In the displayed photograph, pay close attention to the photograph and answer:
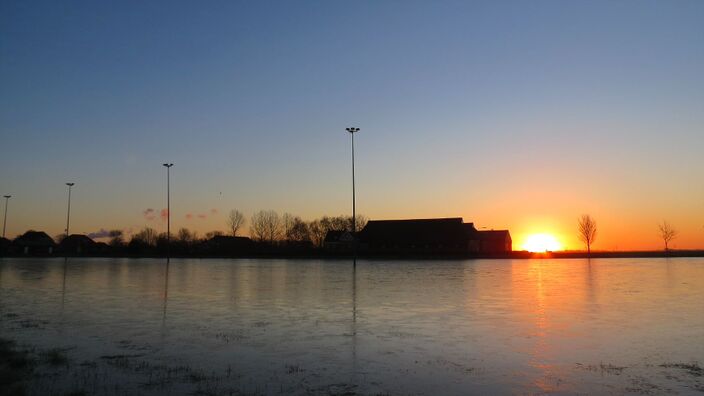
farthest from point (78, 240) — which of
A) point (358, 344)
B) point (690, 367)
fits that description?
point (690, 367)

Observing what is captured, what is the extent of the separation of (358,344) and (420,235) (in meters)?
114

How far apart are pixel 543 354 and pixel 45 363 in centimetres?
989

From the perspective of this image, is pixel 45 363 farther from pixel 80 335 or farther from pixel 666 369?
pixel 666 369

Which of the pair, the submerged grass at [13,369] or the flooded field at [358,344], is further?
the flooded field at [358,344]

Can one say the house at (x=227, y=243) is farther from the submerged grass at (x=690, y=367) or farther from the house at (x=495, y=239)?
the submerged grass at (x=690, y=367)

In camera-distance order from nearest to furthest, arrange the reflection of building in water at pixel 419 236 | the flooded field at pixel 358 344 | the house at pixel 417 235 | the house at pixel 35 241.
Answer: the flooded field at pixel 358 344 < the house at pixel 417 235 < the reflection of building in water at pixel 419 236 < the house at pixel 35 241

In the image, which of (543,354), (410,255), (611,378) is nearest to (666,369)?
(611,378)

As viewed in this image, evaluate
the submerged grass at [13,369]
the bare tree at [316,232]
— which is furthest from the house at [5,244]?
the submerged grass at [13,369]

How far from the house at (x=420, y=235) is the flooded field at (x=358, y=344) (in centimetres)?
9798

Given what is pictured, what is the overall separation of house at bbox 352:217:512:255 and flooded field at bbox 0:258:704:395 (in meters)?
98.0

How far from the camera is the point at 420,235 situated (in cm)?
12506

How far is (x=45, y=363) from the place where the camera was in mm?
10422

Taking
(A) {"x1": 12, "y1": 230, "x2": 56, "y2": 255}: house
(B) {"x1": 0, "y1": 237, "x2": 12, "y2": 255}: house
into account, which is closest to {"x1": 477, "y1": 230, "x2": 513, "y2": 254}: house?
(A) {"x1": 12, "y1": 230, "x2": 56, "y2": 255}: house

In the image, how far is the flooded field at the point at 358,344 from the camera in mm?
9109
